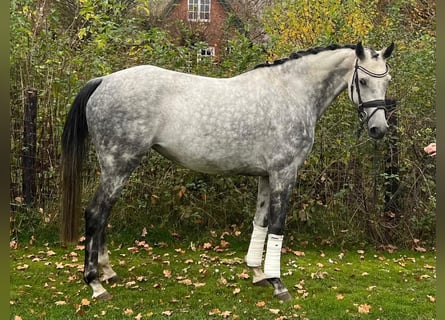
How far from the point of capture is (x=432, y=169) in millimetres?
5941

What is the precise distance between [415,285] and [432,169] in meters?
2.11

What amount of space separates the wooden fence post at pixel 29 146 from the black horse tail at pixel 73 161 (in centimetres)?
239

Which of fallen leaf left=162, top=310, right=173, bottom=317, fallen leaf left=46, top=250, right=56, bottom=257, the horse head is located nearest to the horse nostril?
the horse head

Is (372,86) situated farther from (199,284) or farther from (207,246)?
(207,246)

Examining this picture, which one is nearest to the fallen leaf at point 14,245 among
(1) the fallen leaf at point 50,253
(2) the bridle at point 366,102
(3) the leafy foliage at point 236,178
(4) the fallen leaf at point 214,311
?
(3) the leafy foliage at point 236,178

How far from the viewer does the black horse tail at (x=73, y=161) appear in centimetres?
377

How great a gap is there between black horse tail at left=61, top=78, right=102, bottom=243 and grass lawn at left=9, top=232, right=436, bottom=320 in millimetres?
651

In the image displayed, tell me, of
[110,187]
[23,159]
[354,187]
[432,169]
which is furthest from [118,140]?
[432,169]

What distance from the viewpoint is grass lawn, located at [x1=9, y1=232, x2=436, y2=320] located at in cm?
364


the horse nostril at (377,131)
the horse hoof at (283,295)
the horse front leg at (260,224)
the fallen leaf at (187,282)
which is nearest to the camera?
the horse nostril at (377,131)

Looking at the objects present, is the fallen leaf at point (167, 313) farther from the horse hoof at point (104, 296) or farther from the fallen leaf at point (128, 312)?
the horse hoof at point (104, 296)

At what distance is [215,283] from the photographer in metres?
4.31

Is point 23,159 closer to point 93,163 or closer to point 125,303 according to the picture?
point 93,163

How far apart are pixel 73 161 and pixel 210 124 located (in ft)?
4.09
